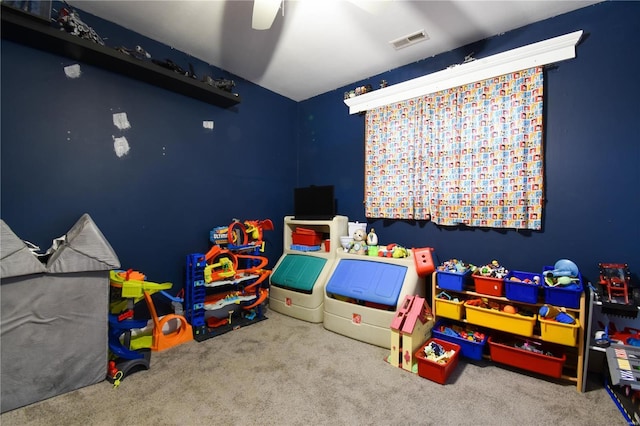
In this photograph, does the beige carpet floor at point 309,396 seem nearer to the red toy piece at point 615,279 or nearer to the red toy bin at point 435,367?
the red toy bin at point 435,367

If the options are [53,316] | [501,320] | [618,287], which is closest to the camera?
[53,316]

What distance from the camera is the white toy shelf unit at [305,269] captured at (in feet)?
9.25

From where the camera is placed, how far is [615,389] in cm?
171

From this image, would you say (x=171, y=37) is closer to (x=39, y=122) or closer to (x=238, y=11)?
(x=238, y=11)

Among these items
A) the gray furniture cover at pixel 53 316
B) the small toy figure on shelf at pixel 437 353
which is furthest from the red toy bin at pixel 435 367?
the gray furniture cover at pixel 53 316

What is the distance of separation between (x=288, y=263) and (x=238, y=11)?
2.37 metres

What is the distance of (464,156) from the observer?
252cm

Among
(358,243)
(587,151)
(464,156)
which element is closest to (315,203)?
(358,243)

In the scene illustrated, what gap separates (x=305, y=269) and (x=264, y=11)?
2.25 metres

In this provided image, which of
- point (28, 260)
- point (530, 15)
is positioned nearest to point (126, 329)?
point (28, 260)

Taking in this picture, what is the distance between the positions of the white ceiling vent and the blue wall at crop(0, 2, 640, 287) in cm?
36

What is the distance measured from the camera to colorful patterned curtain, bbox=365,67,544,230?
2236 millimetres

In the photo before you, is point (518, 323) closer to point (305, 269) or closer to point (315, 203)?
point (305, 269)

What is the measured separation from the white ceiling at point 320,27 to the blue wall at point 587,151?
0.63 ft
